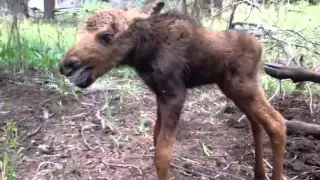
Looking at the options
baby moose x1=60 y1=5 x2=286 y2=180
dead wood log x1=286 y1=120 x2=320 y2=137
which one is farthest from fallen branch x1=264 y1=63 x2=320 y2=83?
baby moose x1=60 y1=5 x2=286 y2=180

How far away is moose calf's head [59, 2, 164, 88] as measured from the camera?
341cm

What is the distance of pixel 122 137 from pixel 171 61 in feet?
4.53

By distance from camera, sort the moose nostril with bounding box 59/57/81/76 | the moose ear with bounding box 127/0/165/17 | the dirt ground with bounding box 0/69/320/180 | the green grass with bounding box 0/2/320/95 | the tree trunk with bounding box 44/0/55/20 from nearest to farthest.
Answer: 1. the moose nostril with bounding box 59/57/81/76
2. the moose ear with bounding box 127/0/165/17
3. the dirt ground with bounding box 0/69/320/180
4. the green grass with bounding box 0/2/320/95
5. the tree trunk with bounding box 44/0/55/20

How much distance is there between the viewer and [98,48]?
3.45 meters

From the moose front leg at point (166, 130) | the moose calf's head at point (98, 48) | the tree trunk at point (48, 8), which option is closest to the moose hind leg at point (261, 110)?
the moose front leg at point (166, 130)

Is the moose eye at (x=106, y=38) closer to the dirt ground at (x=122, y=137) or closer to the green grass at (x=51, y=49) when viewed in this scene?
the dirt ground at (x=122, y=137)

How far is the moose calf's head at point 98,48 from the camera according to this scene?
341 cm

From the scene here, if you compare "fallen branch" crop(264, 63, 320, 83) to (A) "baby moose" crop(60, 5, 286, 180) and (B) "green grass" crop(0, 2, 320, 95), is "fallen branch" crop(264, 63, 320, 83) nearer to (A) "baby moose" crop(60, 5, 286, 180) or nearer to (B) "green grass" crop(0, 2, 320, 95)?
(A) "baby moose" crop(60, 5, 286, 180)

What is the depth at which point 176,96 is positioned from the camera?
359cm

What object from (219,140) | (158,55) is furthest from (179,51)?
(219,140)

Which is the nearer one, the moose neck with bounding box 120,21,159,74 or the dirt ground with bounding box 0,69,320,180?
the moose neck with bounding box 120,21,159,74

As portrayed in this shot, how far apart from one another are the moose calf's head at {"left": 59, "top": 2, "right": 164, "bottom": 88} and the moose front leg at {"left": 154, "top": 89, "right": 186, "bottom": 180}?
413mm

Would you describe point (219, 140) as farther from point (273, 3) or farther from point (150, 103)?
point (273, 3)

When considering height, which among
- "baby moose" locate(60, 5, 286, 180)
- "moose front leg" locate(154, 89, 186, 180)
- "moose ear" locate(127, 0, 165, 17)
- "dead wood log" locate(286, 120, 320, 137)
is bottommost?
"dead wood log" locate(286, 120, 320, 137)
